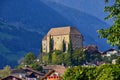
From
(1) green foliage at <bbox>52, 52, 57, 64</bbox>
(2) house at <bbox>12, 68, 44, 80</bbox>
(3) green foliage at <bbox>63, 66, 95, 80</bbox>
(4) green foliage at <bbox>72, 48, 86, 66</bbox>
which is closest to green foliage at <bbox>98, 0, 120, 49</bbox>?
(3) green foliage at <bbox>63, 66, 95, 80</bbox>

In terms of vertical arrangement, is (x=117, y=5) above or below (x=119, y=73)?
above

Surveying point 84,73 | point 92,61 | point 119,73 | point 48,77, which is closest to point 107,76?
point 119,73

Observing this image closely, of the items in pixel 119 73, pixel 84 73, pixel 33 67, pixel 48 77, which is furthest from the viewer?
pixel 33 67

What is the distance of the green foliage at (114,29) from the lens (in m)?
18.1

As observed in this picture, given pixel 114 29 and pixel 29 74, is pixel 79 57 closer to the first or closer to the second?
pixel 29 74

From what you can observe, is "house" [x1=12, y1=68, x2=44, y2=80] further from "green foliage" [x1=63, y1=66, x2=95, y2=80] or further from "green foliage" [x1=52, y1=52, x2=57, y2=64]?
"green foliage" [x1=63, y1=66, x2=95, y2=80]

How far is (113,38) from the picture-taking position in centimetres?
1817

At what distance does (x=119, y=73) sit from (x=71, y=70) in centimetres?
860

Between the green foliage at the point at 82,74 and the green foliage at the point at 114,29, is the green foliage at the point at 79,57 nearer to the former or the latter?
the green foliage at the point at 82,74

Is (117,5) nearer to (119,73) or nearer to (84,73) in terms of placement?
(119,73)

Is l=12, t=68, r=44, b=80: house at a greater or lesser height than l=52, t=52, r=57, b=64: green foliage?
lesser

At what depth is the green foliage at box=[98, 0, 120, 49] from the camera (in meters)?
18.1

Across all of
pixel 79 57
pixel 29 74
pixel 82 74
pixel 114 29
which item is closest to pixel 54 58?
pixel 79 57

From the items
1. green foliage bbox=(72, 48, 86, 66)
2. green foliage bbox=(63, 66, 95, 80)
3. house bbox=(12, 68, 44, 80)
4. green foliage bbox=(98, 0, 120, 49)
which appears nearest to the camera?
green foliage bbox=(98, 0, 120, 49)
